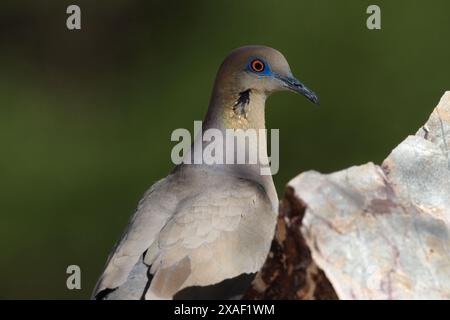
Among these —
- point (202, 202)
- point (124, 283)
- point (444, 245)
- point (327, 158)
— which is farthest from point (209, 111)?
point (327, 158)

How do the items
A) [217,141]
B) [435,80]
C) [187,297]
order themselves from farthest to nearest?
[435,80] < [217,141] < [187,297]

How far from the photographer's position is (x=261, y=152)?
4.39 meters

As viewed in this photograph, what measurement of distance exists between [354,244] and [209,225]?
70 centimetres

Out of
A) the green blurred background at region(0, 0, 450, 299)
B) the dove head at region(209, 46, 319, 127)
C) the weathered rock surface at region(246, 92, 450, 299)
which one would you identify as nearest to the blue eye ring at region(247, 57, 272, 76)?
the dove head at region(209, 46, 319, 127)

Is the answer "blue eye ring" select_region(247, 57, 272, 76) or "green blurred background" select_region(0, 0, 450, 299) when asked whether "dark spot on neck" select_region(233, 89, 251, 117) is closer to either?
"blue eye ring" select_region(247, 57, 272, 76)

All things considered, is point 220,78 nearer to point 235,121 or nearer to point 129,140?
point 235,121

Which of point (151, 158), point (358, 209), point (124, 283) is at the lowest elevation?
point (151, 158)

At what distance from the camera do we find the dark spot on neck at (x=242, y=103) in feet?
14.4

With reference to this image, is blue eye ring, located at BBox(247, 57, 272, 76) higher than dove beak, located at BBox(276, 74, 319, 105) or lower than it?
higher

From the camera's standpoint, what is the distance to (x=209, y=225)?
3809mm

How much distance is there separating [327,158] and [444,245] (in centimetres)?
505

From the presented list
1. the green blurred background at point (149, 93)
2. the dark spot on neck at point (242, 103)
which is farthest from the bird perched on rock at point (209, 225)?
the green blurred background at point (149, 93)

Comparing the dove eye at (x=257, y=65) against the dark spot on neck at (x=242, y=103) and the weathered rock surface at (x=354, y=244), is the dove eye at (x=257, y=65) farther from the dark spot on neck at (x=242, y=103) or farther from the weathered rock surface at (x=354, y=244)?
the weathered rock surface at (x=354, y=244)

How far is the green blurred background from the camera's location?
338 inches
